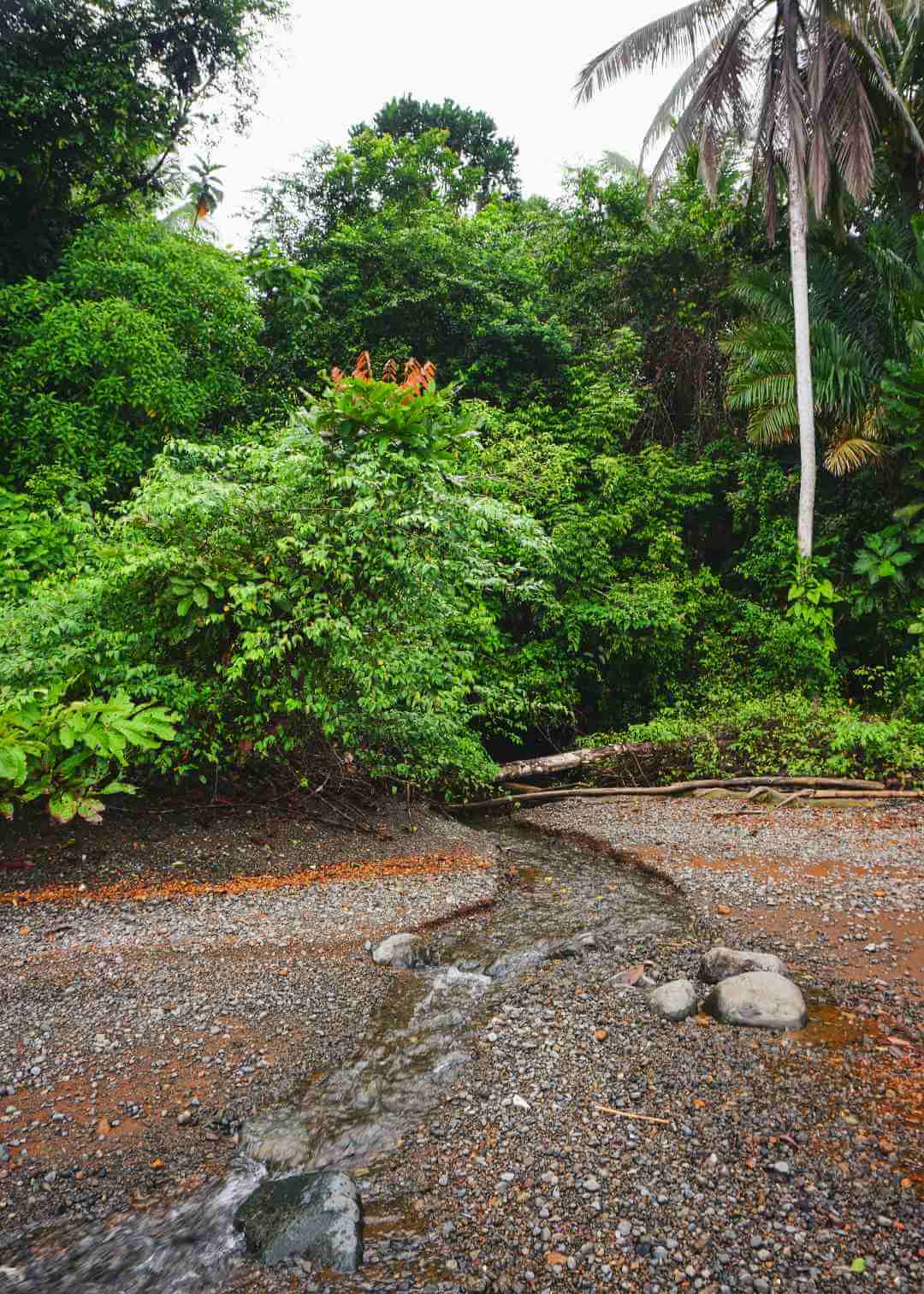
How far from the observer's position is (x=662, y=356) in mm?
15680

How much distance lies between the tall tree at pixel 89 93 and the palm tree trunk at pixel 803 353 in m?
9.28

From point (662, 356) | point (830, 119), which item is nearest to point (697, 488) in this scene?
point (662, 356)

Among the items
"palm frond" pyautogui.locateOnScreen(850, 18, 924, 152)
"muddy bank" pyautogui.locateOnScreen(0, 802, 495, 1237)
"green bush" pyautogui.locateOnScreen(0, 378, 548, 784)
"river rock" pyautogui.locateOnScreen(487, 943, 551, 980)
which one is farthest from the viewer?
"palm frond" pyautogui.locateOnScreen(850, 18, 924, 152)

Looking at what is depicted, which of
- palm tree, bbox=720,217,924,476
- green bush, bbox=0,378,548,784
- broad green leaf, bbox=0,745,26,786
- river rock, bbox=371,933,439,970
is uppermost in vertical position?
palm tree, bbox=720,217,924,476

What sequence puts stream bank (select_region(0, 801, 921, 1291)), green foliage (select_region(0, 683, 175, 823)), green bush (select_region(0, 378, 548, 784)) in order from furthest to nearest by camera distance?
green bush (select_region(0, 378, 548, 784)) < green foliage (select_region(0, 683, 175, 823)) < stream bank (select_region(0, 801, 921, 1291))

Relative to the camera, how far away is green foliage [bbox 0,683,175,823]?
376cm

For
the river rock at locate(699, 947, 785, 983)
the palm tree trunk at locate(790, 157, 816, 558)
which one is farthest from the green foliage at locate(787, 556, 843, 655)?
the river rock at locate(699, 947, 785, 983)

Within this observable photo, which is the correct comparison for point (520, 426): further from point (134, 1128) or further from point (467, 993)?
point (134, 1128)

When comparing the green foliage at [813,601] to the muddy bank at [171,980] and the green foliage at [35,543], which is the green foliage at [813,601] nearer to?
the muddy bank at [171,980]

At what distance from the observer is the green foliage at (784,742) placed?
30.5 ft

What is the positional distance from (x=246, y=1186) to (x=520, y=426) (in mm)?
11336

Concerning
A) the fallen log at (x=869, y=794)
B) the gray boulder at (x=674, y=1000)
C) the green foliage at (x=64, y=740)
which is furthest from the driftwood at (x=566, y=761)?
the gray boulder at (x=674, y=1000)

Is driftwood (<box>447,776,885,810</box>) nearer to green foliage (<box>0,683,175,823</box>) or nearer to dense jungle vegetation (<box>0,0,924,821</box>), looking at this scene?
dense jungle vegetation (<box>0,0,924,821</box>)

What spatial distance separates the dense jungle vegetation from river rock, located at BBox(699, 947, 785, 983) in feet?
10.5
